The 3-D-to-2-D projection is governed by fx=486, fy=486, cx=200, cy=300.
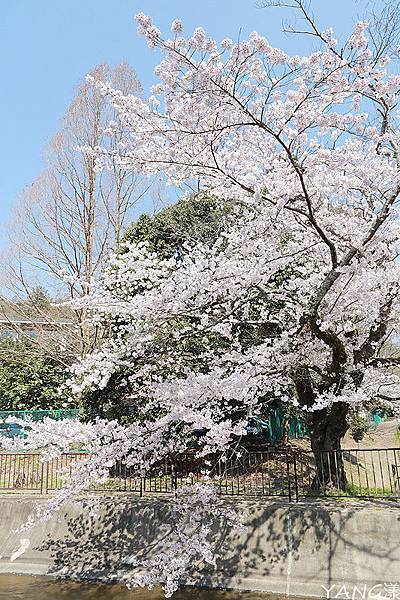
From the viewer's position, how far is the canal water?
717 cm

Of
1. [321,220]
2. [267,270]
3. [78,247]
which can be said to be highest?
[78,247]

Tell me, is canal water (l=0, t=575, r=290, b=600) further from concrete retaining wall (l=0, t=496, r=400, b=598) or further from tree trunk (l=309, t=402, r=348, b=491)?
tree trunk (l=309, t=402, r=348, b=491)

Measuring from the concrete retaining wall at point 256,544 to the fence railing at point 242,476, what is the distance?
62cm

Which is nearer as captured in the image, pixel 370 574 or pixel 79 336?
pixel 370 574

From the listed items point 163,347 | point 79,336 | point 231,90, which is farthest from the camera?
point 79,336

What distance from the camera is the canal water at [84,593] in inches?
282

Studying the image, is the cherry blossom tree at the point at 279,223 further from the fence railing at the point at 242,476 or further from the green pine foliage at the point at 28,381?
the green pine foliage at the point at 28,381

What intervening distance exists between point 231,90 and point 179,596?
697 centimetres

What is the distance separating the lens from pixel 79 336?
15070 millimetres

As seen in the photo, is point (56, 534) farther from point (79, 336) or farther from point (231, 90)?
point (231, 90)

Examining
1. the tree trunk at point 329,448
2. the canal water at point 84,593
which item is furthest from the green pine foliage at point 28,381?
the tree trunk at point 329,448

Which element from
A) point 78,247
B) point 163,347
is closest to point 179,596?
point 163,347

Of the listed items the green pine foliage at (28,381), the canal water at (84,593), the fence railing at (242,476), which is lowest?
the canal water at (84,593)

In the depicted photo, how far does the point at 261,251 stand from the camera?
7.01 meters
